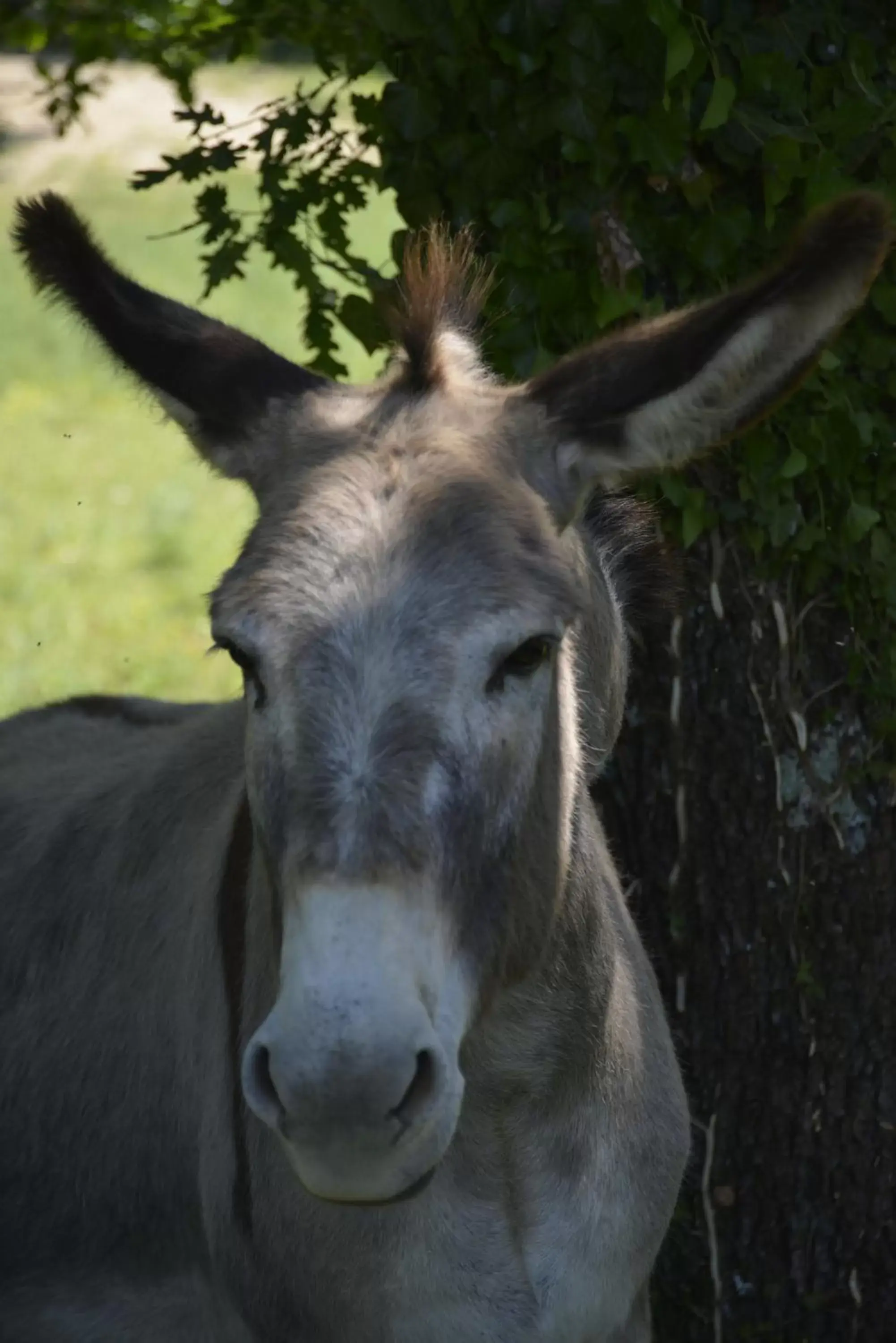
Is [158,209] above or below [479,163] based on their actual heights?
above

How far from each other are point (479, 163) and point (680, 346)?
1.28m

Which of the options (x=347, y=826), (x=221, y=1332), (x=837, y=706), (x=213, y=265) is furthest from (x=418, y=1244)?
(x=213, y=265)

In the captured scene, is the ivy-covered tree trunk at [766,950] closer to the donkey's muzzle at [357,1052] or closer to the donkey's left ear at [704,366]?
the donkey's left ear at [704,366]

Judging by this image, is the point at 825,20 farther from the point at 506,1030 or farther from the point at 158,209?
the point at 158,209

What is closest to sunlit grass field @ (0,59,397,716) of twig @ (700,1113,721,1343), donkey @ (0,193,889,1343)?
donkey @ (0,193,889,1343)

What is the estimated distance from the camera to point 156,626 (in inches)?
344

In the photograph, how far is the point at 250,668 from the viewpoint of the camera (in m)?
2.52

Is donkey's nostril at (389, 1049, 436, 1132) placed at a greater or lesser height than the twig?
greater

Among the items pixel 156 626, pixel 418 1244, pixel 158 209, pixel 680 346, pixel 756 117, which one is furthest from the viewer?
pixel 158 209

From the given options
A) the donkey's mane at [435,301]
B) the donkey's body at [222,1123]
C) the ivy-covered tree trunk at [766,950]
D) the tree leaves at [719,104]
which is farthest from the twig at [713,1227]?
the tree leaves at [719,104]

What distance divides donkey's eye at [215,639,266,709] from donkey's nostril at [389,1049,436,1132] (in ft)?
1.90

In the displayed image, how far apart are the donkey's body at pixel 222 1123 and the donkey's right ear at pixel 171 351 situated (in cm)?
73

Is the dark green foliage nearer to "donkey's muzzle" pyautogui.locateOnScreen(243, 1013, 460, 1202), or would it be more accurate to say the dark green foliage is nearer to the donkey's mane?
the donkey's mane

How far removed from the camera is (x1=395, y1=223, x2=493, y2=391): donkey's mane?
2.93 metres
